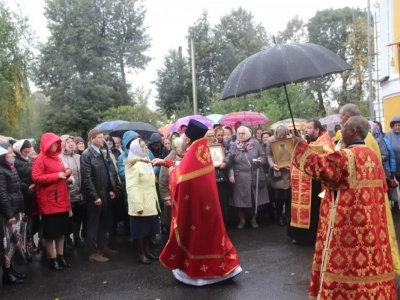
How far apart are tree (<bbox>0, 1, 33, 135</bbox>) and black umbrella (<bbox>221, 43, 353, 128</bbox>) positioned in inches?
683

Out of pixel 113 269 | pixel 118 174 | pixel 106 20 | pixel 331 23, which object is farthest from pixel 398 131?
pixel 331 23

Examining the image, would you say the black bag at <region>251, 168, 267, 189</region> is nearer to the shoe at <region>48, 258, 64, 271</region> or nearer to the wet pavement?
the wet pavement

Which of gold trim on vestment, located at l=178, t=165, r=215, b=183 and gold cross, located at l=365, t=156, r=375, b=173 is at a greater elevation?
gold cross, located at l=365, t=156, r=375, b=173

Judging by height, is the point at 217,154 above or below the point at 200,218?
above

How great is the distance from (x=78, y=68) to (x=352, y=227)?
29.6 m

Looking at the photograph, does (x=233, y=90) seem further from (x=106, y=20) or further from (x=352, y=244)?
(x=106, y=20)

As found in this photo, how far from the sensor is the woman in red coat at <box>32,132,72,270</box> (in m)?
6.04

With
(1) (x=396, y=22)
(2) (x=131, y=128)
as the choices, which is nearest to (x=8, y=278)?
(2) (x=131, y=128)

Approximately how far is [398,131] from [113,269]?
625 cm

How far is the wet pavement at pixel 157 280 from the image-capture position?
5113 millimetres

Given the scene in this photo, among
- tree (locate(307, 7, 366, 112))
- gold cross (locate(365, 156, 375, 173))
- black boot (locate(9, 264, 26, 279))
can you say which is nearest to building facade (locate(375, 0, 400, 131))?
gold cross (locate(365, 156, 375, 173))

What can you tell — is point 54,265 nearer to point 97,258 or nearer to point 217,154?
point 97,258

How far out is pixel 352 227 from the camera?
149 inches

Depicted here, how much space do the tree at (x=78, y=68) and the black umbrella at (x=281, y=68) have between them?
87.6ft
